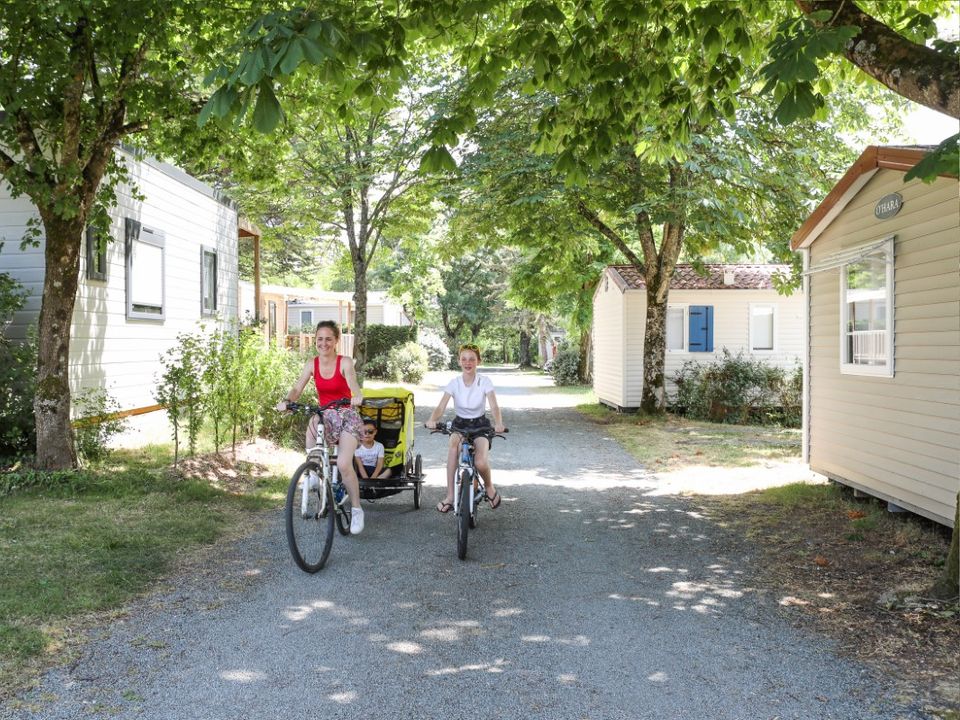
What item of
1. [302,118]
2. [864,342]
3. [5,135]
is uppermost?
[302,118]

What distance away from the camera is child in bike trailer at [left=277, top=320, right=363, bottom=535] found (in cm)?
631

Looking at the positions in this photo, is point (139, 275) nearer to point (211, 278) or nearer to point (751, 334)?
point (211, 278)

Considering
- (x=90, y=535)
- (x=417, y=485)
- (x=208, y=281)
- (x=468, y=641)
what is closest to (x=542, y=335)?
(x=208, y=281)

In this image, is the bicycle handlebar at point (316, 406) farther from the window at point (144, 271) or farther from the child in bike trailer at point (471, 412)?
the window at point (144, 271)

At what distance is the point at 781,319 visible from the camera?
67.0 ft

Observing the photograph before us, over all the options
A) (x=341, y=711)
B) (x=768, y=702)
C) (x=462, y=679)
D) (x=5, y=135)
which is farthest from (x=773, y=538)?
(x=5, y=135)

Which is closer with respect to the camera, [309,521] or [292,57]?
[292,57]

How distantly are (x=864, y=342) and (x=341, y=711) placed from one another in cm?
726

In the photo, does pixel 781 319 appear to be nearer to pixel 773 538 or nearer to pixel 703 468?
pixel 703 468

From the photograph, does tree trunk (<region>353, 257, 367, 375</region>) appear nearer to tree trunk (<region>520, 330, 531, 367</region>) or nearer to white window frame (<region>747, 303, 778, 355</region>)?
white window frame (<region>747, 303, 778, 355</region>)

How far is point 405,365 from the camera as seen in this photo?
105 feet

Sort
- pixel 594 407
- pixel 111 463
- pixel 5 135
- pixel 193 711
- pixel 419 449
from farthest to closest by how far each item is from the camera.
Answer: pixel 594 407 < pixel 419 449 < pixel 111 463 < pixel 5 135 < pixel 193 711

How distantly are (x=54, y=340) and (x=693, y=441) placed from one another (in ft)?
33.9

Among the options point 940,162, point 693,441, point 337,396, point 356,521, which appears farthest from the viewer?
point 693,441
